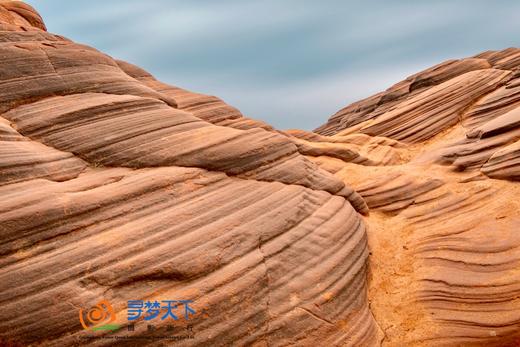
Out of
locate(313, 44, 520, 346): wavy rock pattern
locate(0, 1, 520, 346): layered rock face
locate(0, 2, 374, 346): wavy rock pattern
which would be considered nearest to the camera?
locate(0, 2, 374, 346): wavy rock pattern

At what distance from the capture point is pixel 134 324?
28.2 feet

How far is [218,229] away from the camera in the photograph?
10.8m

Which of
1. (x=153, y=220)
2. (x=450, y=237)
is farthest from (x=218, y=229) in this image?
(x=450, y=237)

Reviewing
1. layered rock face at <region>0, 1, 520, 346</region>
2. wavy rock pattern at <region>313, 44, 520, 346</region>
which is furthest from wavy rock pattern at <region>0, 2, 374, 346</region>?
wavy rock pattern at <region>313, 44, 520, 346</region>

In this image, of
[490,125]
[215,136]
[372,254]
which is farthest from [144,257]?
[490,125]

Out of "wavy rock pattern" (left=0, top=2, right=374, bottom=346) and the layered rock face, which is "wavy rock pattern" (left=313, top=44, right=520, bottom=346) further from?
"wavy rock pattern" (left=0, top=2, right=374, bottom=346)

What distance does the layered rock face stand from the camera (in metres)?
9.03

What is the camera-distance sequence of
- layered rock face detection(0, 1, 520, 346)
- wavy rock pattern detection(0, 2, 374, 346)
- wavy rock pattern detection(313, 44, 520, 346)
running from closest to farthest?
wavy rock pattern detection(0, 2, 374, 346)
layered rock face detection(0, 1, 520, 346)
wavy rock pattern detection(313, 44, 520, 346)

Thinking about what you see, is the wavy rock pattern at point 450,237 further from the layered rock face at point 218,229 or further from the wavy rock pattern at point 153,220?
the wavy rock pattern at point 153,220

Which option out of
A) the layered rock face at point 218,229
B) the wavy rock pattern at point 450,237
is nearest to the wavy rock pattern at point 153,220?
the layered rock face at point 218,229

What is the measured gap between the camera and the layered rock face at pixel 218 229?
356 inches

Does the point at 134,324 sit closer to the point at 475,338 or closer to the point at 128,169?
the point at 128,169

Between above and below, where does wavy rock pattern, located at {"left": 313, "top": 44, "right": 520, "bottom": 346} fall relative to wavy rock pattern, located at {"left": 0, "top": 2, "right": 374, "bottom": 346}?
below

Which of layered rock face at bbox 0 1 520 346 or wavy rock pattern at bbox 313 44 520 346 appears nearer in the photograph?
layered rock face at bbox 0 1 520 346
